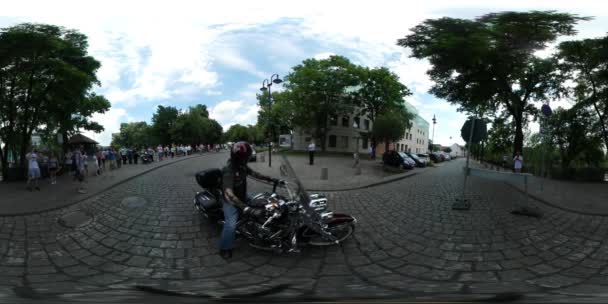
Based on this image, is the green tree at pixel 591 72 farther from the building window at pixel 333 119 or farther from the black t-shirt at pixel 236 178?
the building window at pixel 333 119

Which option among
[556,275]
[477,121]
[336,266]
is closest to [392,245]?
[336,266]

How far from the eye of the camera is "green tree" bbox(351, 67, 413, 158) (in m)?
27.4

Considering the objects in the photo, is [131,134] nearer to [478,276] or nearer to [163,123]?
[163,123]

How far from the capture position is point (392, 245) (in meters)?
3.70

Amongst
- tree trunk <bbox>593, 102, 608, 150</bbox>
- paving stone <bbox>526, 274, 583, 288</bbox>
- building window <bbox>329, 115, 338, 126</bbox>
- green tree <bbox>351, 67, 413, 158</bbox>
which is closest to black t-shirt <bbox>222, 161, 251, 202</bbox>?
paving stone <bbox>526, 274, 583, 288</bbox>

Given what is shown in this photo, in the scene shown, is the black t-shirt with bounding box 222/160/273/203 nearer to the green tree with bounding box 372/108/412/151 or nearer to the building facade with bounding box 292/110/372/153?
the green tree with bounding box 372/108/412/151

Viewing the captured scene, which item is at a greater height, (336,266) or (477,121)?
(477,121)

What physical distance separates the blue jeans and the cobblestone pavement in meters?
0.23

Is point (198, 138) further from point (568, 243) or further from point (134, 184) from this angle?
point (568, 243)

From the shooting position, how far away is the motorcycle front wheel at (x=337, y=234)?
3527 mm

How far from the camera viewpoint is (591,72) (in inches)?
473

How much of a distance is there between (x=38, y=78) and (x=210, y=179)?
34.9ft

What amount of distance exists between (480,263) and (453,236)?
2.22 feet

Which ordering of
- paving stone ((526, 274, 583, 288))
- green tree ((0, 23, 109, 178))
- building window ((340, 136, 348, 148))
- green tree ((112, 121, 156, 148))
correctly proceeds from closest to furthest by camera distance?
paving stone ((526, 274, 583, 288)) → green tree ((0, 23, 109, 178)) → building window ((340, 136, 348, 148)) → green tree ((112, 121, 156, 148))
